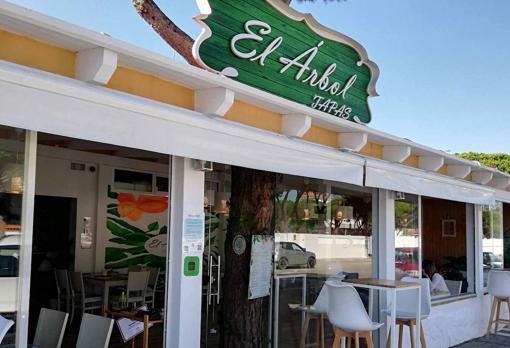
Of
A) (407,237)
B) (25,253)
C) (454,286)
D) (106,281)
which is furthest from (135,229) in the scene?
(25,253)

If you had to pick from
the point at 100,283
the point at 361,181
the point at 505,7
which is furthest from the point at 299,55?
the point at 505,7

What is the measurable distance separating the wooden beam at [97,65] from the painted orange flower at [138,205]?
23.1 ft

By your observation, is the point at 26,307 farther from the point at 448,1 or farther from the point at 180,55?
the point at 448,1

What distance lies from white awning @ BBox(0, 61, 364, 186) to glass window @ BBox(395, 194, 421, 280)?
8.97 feet

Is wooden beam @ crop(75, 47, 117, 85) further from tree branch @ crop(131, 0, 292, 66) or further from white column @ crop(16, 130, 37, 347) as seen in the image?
tree branch @ crop(131, 0, 292, 66)

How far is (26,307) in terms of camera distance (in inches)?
135

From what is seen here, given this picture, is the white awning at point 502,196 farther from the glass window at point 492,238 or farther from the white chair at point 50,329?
the white chair at point 50,329

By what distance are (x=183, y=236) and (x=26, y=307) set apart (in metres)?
1.27

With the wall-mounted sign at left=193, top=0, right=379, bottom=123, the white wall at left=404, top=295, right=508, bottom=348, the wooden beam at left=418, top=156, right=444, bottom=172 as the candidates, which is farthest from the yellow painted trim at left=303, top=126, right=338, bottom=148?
the white wall at left=404, top=295, right=508, bottom=348

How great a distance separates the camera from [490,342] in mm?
8430

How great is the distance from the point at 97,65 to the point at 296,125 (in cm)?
225

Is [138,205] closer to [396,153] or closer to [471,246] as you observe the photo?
[396,153]

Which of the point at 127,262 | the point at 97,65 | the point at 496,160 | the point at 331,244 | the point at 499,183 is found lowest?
the point at 127,262

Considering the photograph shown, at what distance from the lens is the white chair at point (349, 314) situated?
4.96m
